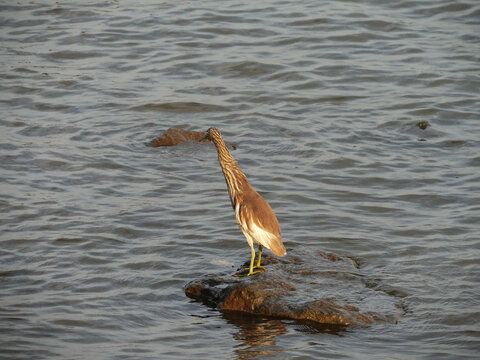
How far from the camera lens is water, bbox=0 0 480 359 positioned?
592cm

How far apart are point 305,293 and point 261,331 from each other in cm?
51

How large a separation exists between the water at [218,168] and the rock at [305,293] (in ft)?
0.42

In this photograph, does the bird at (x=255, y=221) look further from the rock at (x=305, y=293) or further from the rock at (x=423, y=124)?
the rock at (x=423, y=124)

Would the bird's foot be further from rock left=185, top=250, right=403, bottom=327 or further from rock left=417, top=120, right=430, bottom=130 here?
rock left=417, top=120, right=430, bottom=130

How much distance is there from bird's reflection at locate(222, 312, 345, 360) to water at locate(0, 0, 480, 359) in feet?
0.06

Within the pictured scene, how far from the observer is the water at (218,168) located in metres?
5.92

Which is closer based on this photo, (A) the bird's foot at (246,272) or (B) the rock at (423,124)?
(A) the bird's foot at (246,272)

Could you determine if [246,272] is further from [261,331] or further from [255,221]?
[261,331]

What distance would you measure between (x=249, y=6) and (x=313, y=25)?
166cm

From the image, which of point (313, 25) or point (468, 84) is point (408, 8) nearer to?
point (313, 25)

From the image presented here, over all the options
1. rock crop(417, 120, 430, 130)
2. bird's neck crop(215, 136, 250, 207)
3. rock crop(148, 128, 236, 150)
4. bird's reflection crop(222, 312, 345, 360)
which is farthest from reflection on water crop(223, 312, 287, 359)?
rock crop(417, 120, 430, 130)

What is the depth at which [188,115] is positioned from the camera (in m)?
11.2

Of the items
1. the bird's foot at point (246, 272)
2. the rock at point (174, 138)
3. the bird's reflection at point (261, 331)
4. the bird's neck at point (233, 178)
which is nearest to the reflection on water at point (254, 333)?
the bird's reflection at point (261, 331)

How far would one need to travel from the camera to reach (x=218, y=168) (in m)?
9.48
